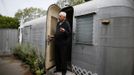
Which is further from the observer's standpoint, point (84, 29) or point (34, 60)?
point (34, 60)

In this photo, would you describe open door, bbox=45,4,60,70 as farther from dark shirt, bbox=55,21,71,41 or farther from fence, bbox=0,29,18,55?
fence, bbox=0,29,18,55

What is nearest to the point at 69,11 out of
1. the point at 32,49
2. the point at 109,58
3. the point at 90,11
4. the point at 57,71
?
the point at 90,11

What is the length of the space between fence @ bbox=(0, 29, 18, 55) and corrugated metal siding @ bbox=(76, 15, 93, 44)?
1068cm

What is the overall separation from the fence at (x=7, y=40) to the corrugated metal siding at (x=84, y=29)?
35.0 ft

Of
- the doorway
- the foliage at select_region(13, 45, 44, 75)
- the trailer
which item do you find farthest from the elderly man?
the foliage at select_region(13, 45, 44, 75)

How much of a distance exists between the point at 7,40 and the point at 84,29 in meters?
11.3

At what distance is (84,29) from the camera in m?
6.51

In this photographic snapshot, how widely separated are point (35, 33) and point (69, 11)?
15.4 feet

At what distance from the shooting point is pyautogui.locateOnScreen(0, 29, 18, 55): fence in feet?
53.4

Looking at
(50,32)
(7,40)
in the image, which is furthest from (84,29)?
(7,40)

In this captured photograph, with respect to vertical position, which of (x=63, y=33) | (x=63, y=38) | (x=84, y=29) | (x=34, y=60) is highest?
(x=84, y=29)

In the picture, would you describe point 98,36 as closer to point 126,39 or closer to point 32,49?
point 126,39

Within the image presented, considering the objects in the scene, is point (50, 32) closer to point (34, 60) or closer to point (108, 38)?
point (108, 38)

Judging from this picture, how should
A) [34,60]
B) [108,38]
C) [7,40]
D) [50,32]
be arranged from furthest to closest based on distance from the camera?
[7,40]
[34,60]
[50,32]
[108,38]
